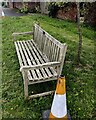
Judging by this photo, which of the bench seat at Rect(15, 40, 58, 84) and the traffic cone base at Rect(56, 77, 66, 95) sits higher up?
the traffic cone base at Rect(56, 77, 66, 95)

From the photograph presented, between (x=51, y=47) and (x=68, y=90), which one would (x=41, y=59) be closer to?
(x=51, y=47)

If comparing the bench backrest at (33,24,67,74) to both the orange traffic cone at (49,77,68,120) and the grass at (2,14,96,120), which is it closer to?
the grass at (2,14,96,120)

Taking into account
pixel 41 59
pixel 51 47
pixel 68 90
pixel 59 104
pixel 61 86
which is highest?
pixel 51 47

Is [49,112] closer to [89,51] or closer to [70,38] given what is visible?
[89,51]

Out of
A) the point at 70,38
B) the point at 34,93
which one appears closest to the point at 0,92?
A: the point at 34,93

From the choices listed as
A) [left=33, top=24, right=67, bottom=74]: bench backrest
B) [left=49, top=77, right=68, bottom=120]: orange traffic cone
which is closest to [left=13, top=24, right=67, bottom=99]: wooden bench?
[left=33, top=24, right=67, bottom=74]: bench backrest

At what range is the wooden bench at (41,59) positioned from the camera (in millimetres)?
4040

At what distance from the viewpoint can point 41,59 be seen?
5012 millimetres

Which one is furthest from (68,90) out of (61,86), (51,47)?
(61,86)

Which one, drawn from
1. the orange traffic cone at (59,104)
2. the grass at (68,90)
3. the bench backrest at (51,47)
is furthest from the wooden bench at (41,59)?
the orange traffic cone at (59,104)

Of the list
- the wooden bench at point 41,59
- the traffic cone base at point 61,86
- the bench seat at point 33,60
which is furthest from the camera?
the bench seat at point 33,60

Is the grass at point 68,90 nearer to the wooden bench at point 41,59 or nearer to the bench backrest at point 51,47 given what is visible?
the wooden bench at point 41,59

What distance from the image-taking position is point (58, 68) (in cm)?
423

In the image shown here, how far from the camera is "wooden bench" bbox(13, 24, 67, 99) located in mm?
4040
